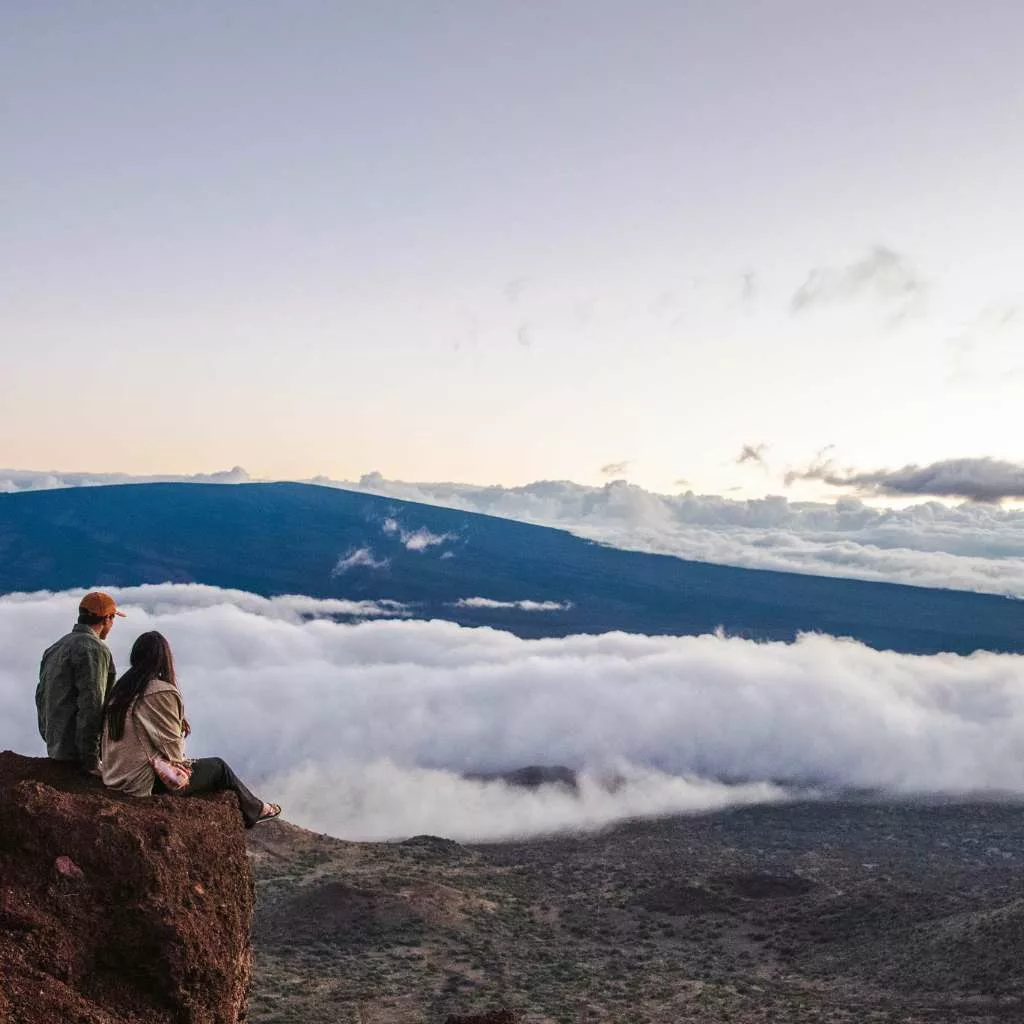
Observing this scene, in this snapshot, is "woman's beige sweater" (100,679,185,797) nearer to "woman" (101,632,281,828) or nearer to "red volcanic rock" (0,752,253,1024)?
"woman" (101,632,281,828)

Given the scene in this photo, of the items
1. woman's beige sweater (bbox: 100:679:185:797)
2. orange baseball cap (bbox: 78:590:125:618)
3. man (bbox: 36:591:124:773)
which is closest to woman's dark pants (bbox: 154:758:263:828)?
woman's beige sweater (bbox: 100:679:185:797)

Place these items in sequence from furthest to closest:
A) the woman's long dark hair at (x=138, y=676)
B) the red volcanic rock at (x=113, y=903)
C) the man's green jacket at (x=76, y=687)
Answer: the man's green jacket at (x=76, y=687) → the woman's long dark hair at (x=138, y=676) → the red volcanic rock at (x=113, y=903)

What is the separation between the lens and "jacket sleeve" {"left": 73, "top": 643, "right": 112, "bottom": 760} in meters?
10.6

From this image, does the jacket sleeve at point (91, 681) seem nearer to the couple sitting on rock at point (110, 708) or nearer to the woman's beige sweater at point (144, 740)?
the couple sitting on rock at point (110, 708)

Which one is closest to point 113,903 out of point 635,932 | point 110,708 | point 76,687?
point 110,708

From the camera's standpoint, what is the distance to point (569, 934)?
190 ft

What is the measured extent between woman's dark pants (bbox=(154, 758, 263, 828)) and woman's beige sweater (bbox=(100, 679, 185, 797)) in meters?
0.63

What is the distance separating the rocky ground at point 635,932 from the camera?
40.3 m

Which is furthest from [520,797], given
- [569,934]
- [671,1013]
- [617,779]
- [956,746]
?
[671,1013]

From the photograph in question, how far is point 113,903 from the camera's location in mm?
10102

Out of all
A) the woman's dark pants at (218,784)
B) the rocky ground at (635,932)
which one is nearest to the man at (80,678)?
the woman's dark pants at (218,784)

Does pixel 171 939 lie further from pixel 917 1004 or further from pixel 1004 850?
pixel 1004 850

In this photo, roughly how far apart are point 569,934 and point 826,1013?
22.2m

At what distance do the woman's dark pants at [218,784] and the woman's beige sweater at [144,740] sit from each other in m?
0.63
